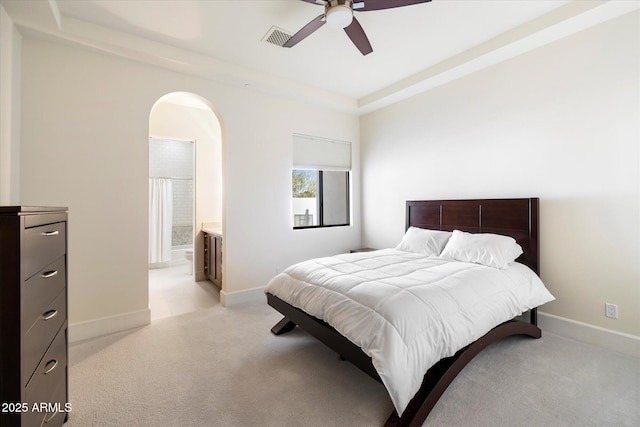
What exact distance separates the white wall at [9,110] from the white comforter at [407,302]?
7.42 ft

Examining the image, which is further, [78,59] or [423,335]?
[78,59]

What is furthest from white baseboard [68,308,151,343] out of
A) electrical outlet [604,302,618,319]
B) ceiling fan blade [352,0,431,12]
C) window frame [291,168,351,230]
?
electrical outlet [604,302,618,319]

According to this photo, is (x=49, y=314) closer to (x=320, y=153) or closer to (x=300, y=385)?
(x=300, y=385)

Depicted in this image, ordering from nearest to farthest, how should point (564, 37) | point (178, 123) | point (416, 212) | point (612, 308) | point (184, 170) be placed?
point (612, 308), point (564, 37), point (416, 212), point (178, 123), point (184, 170)

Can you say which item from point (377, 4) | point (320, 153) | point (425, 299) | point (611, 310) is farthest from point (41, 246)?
point (611, 310)

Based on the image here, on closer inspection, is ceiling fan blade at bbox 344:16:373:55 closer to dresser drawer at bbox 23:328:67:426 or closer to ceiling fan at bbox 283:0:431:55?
ceiling fan at bbox 283:0:431:55

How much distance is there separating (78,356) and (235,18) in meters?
3.19

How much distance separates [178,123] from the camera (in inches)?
193

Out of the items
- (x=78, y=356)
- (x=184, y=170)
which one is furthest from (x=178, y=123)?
(x=78, y=356)

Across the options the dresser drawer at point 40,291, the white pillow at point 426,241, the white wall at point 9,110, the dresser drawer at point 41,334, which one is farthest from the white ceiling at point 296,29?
the dresser drawer at point 41,334

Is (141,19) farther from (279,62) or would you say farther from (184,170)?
(184,170)

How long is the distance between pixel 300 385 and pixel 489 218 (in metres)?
2.59

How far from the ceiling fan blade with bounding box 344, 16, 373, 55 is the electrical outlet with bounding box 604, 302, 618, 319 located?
3.08 metres

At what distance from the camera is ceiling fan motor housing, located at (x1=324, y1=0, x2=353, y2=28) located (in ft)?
6.41
